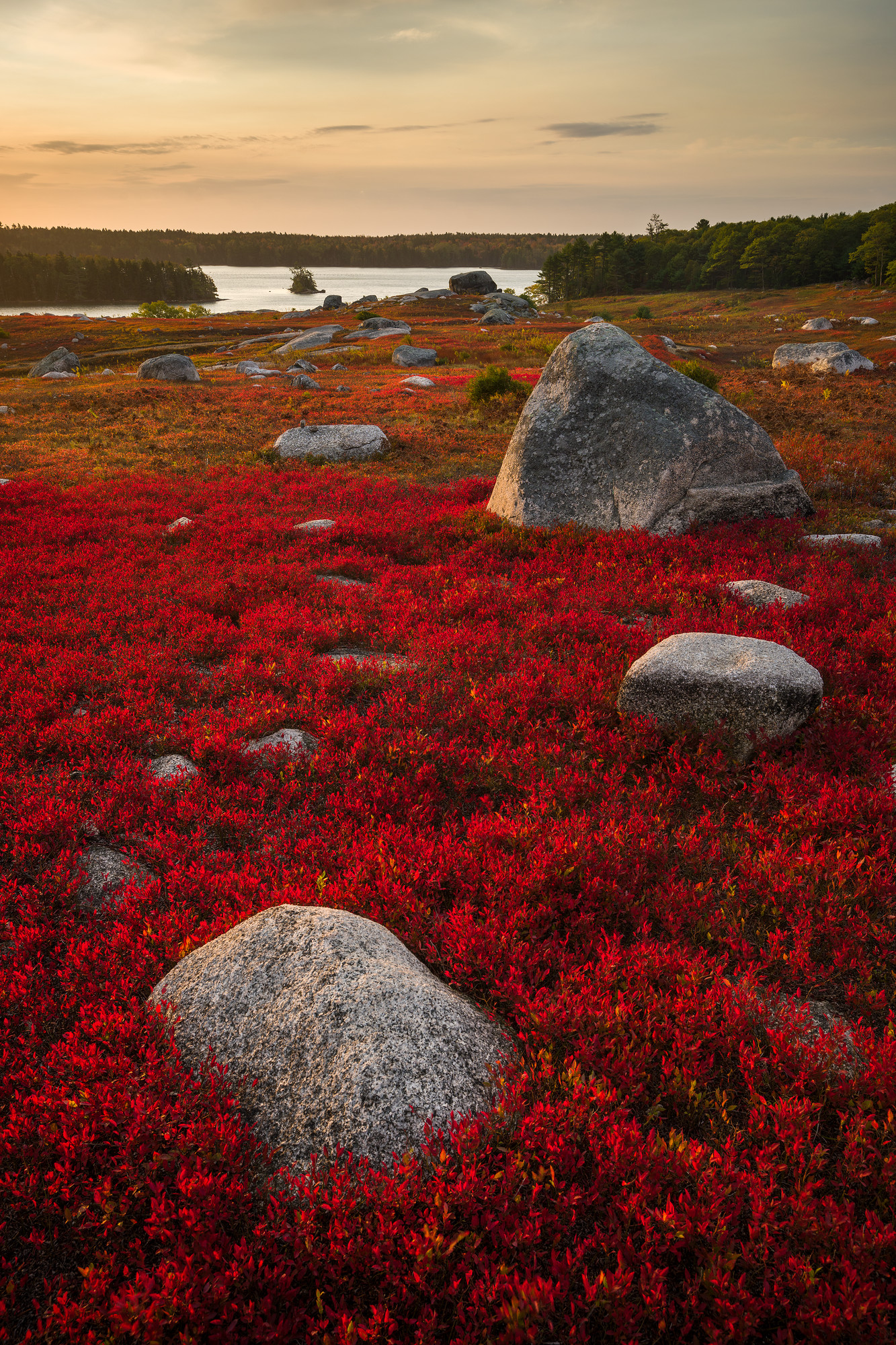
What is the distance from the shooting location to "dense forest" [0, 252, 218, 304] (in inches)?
6732

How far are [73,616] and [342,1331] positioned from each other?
32.5 feet

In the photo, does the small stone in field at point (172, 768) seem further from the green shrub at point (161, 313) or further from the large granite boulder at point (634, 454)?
the green shrub at point (161, 313)

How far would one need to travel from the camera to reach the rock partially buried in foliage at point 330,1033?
3.31m

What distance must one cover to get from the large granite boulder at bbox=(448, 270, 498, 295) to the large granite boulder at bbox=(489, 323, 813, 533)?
144 metres

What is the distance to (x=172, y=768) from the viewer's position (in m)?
6.79

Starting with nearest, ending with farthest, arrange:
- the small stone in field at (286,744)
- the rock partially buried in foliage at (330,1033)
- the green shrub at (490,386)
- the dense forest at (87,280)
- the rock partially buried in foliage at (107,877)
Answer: the rock partially buried in foliage at (330,1033) < the rock partially buried in foliage at (107,877) < the small stone in field at (286,744) < the green shrub at (490,386) < the dense forest at (87,280)

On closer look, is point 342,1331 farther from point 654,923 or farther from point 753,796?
point 753,796

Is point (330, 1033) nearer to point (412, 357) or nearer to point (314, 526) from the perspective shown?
point (314, 526)

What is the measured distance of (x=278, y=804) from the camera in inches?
247

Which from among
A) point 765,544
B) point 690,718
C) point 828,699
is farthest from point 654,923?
point 765,544

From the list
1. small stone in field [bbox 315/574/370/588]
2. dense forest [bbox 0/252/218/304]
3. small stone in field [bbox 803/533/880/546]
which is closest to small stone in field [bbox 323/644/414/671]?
small stone in field [bbox 315/574/370/588]

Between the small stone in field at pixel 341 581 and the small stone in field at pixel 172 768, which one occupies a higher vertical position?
the small stone in field at pixel 341 581

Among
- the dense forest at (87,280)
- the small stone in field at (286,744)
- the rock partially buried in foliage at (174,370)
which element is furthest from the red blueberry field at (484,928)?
the dense forest at (87,280)

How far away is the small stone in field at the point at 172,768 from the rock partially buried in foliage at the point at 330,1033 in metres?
2.56
